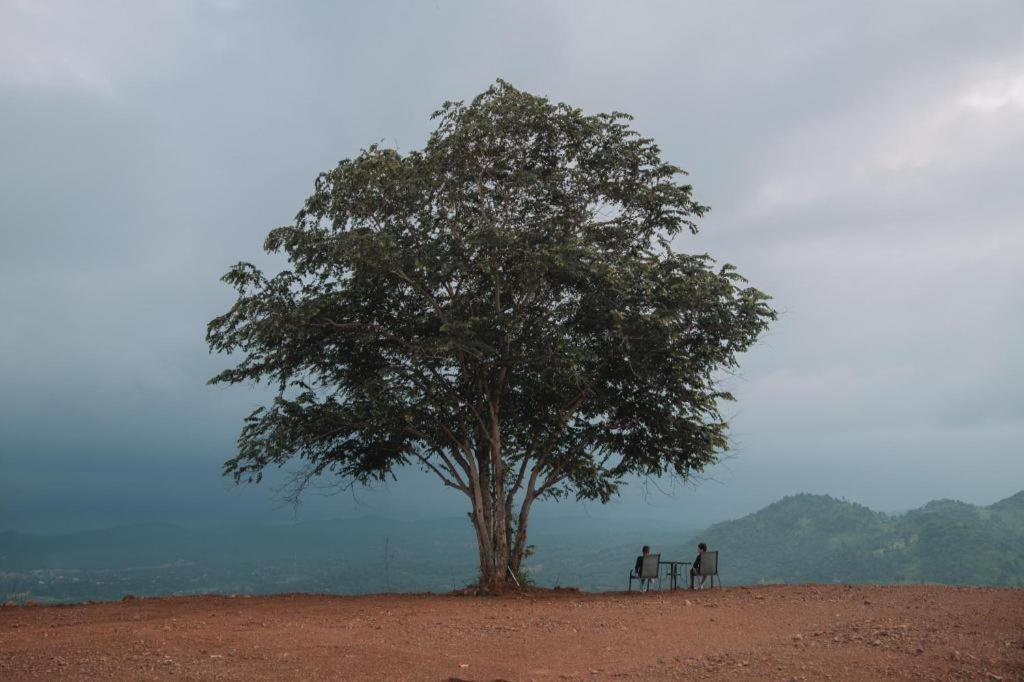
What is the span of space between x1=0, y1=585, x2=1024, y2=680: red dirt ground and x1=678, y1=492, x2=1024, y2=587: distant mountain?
66086mm

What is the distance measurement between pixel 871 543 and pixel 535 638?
13084cm

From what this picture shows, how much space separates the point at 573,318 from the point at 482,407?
3438mm

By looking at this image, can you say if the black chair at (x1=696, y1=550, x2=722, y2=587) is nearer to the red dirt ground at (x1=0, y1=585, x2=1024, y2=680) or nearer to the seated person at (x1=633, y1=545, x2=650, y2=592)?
the seated person at (x1=633, y1=545, x2=650, y2=592)

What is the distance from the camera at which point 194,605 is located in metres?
16.1

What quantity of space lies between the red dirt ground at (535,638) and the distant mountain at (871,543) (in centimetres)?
6609

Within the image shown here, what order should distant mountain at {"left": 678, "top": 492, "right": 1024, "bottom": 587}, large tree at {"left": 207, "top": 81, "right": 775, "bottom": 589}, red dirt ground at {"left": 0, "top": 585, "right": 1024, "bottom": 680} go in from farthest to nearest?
1. distant mountain at {"left": 678, "top": 492, "right": 1024, "bottom": 587}
2. large tree at {"left": 207, "top": 81, "right": 775, "bottom": 589}
3. red dirt ground at {"left": 0, "top": 585, "right": 1024, "bottom": 680}

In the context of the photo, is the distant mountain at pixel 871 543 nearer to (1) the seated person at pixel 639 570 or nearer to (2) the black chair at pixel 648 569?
(1) the seated person at pixel 639 570

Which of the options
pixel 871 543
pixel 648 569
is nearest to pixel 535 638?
pixel 648 569

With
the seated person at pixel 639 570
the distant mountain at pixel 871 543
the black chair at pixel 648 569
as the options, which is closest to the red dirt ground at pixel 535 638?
the black chair at pixel 648 569

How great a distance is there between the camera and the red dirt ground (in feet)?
31.6

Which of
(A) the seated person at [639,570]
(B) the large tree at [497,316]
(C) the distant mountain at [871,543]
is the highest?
(B) the large tree at [497,316]

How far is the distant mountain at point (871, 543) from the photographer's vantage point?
3880 inches

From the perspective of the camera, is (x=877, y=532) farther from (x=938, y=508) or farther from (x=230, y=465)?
(x=230, y=465)

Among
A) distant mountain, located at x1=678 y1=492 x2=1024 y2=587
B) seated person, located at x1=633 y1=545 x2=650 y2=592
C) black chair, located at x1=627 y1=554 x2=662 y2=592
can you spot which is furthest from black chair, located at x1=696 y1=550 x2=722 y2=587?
distant mountain, located at x1=678 y1=492 x2=1024 y2=587
